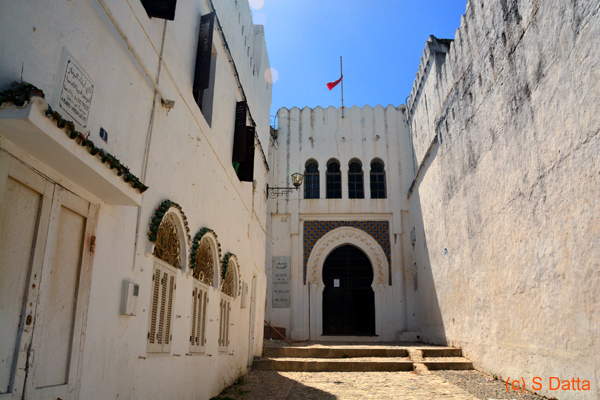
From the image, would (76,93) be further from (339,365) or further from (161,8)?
(339,365)

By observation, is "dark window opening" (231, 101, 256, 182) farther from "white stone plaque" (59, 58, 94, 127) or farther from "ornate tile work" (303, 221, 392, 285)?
"ornate tile work" (303, 221, 392, 285)

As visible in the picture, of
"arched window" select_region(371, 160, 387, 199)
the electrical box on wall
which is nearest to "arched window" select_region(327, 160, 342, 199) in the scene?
"arched window" select_region(371, 160, 387, 199)

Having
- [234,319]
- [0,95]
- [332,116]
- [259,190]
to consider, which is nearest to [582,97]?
[0,95]

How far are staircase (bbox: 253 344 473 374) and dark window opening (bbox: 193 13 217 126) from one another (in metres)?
4.28

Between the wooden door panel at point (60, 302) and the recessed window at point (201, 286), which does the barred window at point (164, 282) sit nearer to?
the recessed window at point (201, 286)

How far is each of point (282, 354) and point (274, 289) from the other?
12.2 feet

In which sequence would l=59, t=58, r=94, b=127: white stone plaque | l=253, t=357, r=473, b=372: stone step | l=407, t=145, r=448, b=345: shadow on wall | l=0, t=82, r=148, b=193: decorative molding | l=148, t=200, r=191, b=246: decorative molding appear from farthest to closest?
l=407, t=145, r=448, b=345: shadow on wall < l=253, t=357, r=473, b=372: stone step < l=148, t=200, r=191, b=246: decorative molding < l=59, t=58, r=94, b=127: white stone plaque < l=0, t=82, r=148, b=193: decorative molding

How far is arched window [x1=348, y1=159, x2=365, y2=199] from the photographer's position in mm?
12875

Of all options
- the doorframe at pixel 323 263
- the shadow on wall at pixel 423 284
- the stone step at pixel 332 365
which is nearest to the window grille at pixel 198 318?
the stone step at pixel 332 365

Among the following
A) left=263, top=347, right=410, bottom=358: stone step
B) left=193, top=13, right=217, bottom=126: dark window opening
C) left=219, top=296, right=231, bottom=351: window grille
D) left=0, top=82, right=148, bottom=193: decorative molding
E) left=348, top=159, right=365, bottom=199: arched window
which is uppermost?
left=348, top=159, right=365, bottom=199: arched window

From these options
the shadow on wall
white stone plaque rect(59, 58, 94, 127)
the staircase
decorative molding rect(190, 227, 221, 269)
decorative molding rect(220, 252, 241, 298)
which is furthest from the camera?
the shadow on wall

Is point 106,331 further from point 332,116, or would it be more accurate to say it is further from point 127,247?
point 332,116

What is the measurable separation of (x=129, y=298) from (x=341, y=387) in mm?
3831

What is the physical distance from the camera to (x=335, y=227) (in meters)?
12.5
